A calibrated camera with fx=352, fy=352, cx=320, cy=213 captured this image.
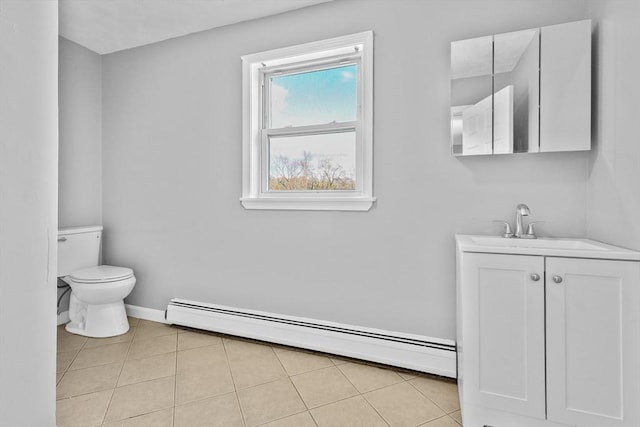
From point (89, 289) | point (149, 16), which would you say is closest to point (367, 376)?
point (89, 289)

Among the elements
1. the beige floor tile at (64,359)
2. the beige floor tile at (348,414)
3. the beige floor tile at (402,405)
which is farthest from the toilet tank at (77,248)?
the beige floor tile at (402,405)

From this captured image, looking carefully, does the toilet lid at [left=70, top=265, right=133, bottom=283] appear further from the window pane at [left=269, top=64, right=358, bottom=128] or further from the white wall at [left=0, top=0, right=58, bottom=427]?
the window pane at [left=269, top=64, right=358, bottom=128]

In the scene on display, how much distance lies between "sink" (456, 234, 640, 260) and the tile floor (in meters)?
0.84

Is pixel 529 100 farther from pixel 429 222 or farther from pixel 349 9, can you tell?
pixel 349 9

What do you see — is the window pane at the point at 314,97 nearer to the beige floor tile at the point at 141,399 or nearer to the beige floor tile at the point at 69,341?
the beige floor tile at the point at 141,399

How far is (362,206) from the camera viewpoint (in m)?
2.29

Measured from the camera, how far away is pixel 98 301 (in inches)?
104

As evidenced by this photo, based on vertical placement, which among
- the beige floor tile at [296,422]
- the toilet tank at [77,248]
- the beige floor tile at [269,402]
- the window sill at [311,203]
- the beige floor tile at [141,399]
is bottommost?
the beige floor tile at [296,422]

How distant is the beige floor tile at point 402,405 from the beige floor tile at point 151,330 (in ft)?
5.58

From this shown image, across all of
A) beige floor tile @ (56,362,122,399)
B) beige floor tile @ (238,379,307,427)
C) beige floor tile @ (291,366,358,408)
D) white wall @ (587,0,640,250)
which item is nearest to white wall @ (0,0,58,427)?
beige floor tile @ (56,362,122,399)

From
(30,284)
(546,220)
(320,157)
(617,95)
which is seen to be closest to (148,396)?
(30,284)

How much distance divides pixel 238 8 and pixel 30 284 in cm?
212

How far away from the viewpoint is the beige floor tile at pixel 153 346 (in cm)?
236

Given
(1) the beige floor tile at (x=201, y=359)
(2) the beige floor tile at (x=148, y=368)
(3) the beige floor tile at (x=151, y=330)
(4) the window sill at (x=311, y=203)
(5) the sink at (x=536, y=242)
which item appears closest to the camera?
(5) the sink at (x=536, y=242)
